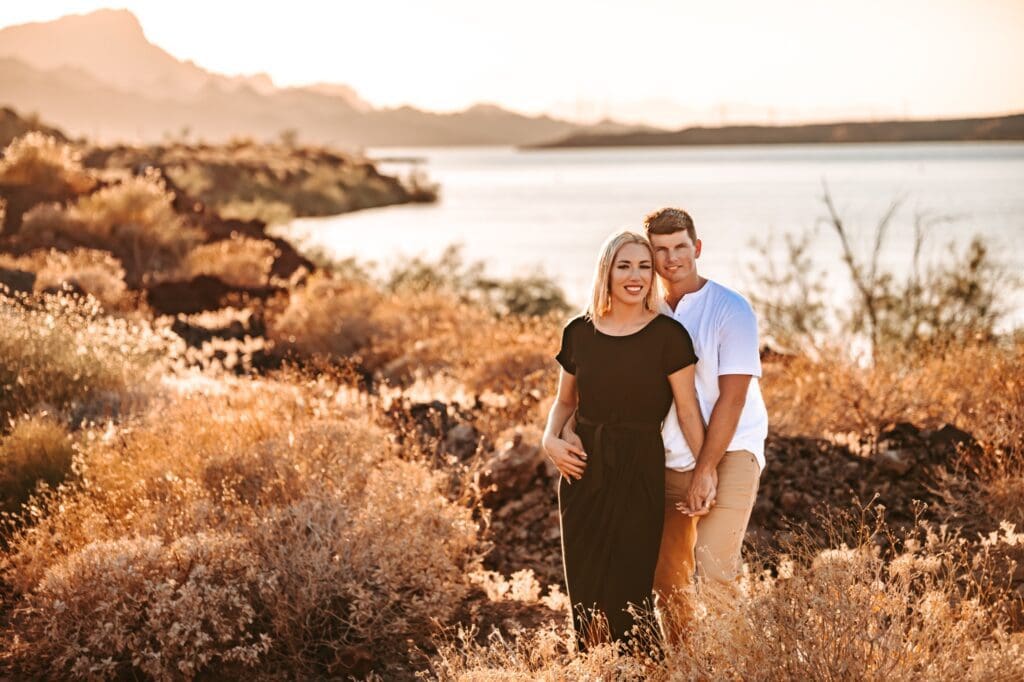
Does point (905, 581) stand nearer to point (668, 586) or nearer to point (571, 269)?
point (668, 586)

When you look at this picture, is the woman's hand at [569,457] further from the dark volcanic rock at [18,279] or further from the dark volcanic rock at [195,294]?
the dark volcanic rock at [195,294]

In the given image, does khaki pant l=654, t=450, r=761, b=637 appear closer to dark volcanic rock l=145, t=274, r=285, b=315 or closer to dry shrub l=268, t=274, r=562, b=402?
dry shrub l=268, t=274, r=562, b=402

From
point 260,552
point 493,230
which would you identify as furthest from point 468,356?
point 493,230

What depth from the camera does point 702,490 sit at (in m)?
4.29

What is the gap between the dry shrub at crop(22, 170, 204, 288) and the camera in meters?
18.6

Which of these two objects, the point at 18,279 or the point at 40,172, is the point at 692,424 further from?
the point at 40,172

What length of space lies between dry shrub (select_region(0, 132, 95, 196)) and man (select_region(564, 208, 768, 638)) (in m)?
20.9

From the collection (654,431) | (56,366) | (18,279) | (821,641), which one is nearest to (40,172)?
(18,279)

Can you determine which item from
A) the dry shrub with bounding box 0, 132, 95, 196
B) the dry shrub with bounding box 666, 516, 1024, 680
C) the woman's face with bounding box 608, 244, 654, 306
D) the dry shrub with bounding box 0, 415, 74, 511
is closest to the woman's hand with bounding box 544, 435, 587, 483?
the woman's face with bounding box 608, 244, 654, 306

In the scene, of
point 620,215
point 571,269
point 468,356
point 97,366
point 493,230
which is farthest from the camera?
→ point 620,215

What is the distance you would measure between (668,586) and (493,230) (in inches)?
1408

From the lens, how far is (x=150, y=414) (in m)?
7.50

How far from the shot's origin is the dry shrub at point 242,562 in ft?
16.1

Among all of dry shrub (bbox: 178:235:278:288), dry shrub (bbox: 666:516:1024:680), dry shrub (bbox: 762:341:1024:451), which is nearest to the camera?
dry shrub (bbox: 666:516:1024:680)
